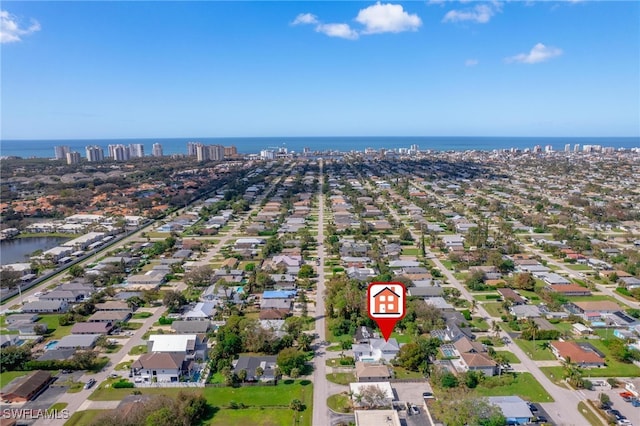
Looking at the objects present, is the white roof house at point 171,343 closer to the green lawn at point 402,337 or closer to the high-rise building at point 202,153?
the green lawn at point 402,337

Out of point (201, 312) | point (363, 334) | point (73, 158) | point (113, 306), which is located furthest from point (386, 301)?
point (73, 158)

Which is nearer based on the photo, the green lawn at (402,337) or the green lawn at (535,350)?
the green lawn at (535,350)

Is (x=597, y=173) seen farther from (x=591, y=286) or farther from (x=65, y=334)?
(x=65, y=334)

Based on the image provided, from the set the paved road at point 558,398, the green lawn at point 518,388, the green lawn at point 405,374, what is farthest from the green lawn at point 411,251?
the green lawn at point 518,388

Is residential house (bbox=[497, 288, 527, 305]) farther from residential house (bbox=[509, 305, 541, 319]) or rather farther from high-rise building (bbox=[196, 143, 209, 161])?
high-rise building (bbox=[196, 143, 209, 161])

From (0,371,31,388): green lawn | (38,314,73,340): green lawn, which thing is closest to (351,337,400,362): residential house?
(0,371,31,388): green lawn
